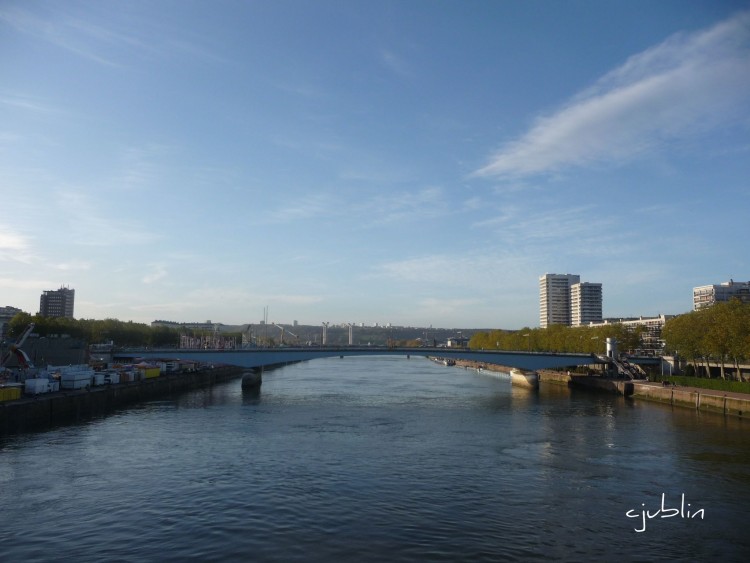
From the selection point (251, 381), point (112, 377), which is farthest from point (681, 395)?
point (112, 377)

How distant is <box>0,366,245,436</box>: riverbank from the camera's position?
108 ft

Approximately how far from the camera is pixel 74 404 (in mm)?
39719

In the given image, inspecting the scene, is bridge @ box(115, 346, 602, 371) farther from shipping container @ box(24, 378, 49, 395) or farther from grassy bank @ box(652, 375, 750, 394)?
shipping container @ box(24, 378, 49, 395)

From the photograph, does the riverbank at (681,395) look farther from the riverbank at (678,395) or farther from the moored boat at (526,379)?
the moored boat at (526,379)

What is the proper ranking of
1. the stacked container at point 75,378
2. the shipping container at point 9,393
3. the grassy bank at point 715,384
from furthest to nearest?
the grassy bank at point 715,384 < the stacked container at point 75,378 < the shipping container at point 9,393

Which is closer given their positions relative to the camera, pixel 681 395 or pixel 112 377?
pixel 681 395

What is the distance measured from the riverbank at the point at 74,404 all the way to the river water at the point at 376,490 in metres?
2.09

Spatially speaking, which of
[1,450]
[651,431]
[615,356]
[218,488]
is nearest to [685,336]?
[615,356]

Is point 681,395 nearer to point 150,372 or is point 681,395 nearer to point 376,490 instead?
point 376,490

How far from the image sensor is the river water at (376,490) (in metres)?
15.7

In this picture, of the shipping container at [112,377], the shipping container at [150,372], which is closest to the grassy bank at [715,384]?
the shipping container at [112,377]

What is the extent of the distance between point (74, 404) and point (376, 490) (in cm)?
2805

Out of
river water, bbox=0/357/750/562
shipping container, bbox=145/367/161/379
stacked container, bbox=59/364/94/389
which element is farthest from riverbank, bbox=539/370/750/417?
shipping container, bbox=145/367/161/379

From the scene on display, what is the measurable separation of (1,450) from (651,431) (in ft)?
115
